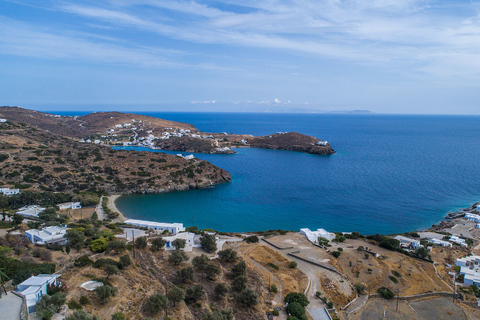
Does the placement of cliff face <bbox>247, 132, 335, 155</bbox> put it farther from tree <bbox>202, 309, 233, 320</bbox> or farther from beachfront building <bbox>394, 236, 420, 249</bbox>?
tree <bbox>202, 309, 233, 320</bbox>

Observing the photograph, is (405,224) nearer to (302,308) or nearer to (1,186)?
(302,308)

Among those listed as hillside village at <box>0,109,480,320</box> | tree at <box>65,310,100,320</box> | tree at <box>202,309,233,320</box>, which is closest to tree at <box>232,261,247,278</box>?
hillside village at <box>0,109,480,320</box>

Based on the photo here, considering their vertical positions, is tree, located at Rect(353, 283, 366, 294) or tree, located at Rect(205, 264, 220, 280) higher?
tree, located at Rect(205, 264, 220, 280)

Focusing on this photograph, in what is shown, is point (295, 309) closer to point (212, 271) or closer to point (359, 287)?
point (212, 271)

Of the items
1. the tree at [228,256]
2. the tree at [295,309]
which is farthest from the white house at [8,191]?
the tree at [295,309]

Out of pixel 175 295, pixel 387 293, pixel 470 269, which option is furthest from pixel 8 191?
pixel 470 269

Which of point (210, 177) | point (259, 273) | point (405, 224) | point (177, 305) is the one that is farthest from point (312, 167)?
point (177, 305)
